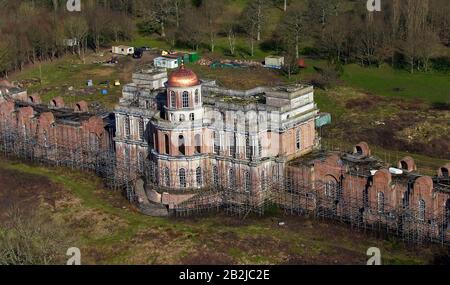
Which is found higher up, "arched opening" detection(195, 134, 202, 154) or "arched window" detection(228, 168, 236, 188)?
"arched opening" detection(195, 134, 202, 154)

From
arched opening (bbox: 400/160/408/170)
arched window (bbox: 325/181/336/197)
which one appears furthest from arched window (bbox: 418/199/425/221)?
arched window (bbox: 325/181/336/197)

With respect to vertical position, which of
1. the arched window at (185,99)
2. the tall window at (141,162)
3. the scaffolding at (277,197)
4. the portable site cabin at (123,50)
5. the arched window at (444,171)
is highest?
the arched window at (185,99)

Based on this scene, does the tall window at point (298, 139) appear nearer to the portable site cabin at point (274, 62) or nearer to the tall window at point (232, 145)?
the tall window at point (232, 145)

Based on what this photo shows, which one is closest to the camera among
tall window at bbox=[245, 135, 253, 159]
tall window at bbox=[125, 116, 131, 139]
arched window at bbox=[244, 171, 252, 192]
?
tall window at bbox=[245, 135, 253, 159]

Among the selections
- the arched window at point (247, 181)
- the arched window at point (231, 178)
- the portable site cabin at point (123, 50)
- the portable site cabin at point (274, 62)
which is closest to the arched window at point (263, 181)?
the arched window at point (247, 181)

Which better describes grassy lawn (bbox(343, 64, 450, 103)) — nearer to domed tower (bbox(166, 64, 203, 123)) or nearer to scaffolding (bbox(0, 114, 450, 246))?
scaffolding (bbox(0, 114, 450, 246))
